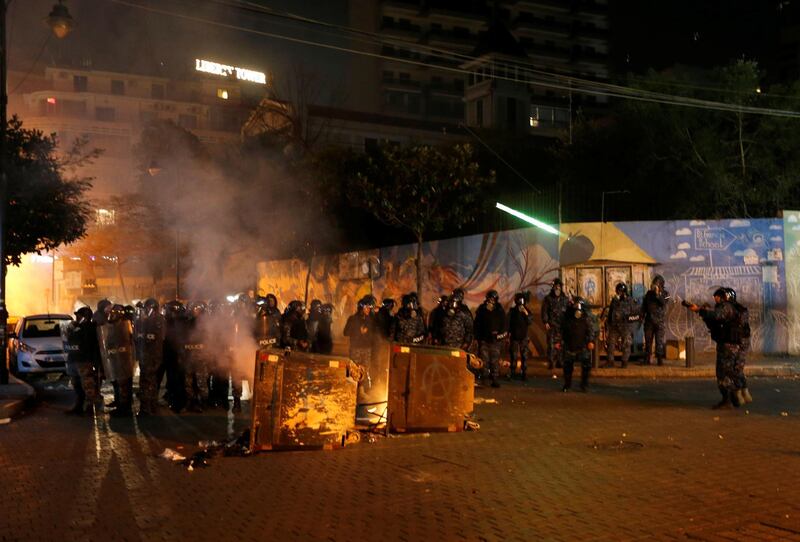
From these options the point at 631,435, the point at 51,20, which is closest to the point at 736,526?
the point at 631,435

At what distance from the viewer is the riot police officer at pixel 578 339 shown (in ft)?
40.9

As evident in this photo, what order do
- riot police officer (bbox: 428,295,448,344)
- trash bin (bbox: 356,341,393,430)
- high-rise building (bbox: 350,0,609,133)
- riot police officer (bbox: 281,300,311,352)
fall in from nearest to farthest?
trash bin (bbox: 356,341,393,430), riot police officer (bbox: 281,300,311,352), riot police officer (bbox: 428,295,448,344), high-rise building (bbox: 350,0,609,133)

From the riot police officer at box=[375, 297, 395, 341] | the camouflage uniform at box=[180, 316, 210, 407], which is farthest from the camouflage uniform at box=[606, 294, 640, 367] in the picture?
the camouflage uniform at box=[180, 316, 210, 407]

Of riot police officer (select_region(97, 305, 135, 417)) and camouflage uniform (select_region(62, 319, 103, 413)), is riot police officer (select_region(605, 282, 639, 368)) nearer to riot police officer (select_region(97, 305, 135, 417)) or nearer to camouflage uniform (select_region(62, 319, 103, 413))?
riot police officer (select_region(97, 305, 135, 417))

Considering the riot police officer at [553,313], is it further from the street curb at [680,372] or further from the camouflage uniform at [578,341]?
the camouflage uniform at [578,341]

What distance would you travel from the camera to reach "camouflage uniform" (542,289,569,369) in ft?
50.9

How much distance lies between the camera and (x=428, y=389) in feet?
28.6

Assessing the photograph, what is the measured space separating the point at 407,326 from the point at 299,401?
504 cm

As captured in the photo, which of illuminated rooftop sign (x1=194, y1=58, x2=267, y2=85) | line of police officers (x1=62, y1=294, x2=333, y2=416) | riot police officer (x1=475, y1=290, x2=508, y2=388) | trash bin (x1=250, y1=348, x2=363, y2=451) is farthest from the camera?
illuminated rooftop sign (x1=194, y1=58, x2=267, y2=85)

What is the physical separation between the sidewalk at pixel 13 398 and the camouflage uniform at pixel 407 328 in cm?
584

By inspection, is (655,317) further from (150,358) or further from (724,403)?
(150,358)

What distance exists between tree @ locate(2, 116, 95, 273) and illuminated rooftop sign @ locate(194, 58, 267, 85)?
55.8 metres

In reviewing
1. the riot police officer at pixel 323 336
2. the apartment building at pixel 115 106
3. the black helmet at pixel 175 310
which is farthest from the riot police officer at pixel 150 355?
the apartment building at pixel 115 106

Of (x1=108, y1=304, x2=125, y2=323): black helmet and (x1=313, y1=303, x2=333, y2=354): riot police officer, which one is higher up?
(x1=108, y1=304, x2=125, y2=323): black helmet
